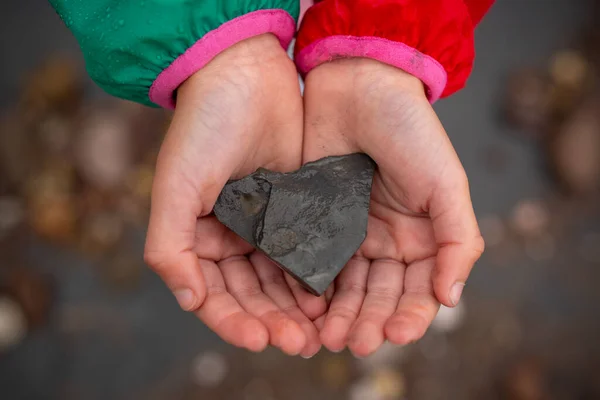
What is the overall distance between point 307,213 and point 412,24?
66 cm

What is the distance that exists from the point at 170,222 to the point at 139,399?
1.58 metres

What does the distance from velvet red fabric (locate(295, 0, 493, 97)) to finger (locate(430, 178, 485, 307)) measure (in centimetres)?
44

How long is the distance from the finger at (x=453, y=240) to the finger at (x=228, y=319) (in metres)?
0.51

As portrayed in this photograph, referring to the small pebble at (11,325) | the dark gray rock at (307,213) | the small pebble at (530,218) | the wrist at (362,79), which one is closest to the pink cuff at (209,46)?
the wrist at (362,79)

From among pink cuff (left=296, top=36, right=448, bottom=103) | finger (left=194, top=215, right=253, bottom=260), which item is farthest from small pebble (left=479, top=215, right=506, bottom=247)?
finger (left=194, top=215, right=253, bottom=260)

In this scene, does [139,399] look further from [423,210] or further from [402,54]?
[402,54]

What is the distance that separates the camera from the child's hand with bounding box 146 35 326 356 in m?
1.36

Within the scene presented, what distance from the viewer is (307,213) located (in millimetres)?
1550

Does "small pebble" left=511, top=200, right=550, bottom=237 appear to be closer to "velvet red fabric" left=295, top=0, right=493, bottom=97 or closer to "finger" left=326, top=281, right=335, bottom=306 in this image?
"velvet red fabric" left=295, top=0, right=493, bottom=97

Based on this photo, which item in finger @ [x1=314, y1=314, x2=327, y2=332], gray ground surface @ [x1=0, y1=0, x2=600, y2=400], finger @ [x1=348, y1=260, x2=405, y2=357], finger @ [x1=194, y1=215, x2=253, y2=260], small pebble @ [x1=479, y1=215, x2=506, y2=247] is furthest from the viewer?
small pebble @ [x1=479, y1=215, x2=506, y2=247]

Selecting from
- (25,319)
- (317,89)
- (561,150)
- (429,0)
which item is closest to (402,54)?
(429,0)

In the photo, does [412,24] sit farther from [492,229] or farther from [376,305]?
[492,229]

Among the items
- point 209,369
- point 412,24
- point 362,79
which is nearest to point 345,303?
point 362,79

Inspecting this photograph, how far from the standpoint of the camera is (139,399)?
2.55 meters
